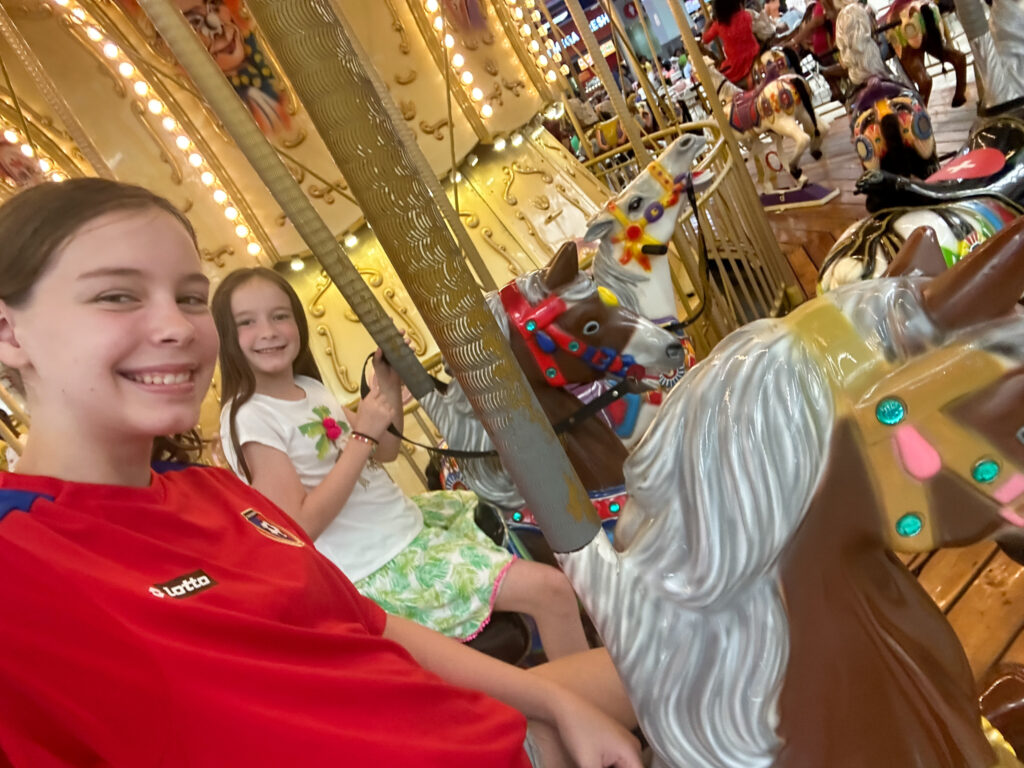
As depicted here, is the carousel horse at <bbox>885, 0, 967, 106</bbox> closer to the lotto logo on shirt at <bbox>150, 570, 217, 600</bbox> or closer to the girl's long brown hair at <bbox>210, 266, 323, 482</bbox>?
the girl's long brown hair at <bbox>210, 266, 323, 482</bbox>

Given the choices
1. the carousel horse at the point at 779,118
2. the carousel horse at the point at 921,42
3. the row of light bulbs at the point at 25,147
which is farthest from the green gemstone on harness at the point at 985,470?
the carousel horse at the point at 921,42

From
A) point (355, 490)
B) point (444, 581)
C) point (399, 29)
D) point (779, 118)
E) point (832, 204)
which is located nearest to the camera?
point (444, 581)

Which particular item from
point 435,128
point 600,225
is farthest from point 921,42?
point 600,225

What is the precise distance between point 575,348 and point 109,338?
0.99 m

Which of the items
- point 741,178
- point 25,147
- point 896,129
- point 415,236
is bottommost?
point 896,129

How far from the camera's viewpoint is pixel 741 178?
3.25 metres

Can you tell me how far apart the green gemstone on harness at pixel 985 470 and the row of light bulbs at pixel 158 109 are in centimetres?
269

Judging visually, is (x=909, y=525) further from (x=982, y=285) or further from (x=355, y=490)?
(x=355, y=490)

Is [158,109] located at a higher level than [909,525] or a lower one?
higher

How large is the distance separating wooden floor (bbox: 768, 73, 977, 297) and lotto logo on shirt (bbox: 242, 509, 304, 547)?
11.0 feet

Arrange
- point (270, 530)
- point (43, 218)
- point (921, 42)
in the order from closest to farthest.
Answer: point (43, 218)
point (270, 530)
point (921, 42)

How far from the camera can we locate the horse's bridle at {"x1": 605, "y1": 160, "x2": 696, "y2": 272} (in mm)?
2215

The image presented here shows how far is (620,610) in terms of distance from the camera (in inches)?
23.8

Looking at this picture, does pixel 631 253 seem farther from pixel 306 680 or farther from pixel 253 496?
pixel 306 680
